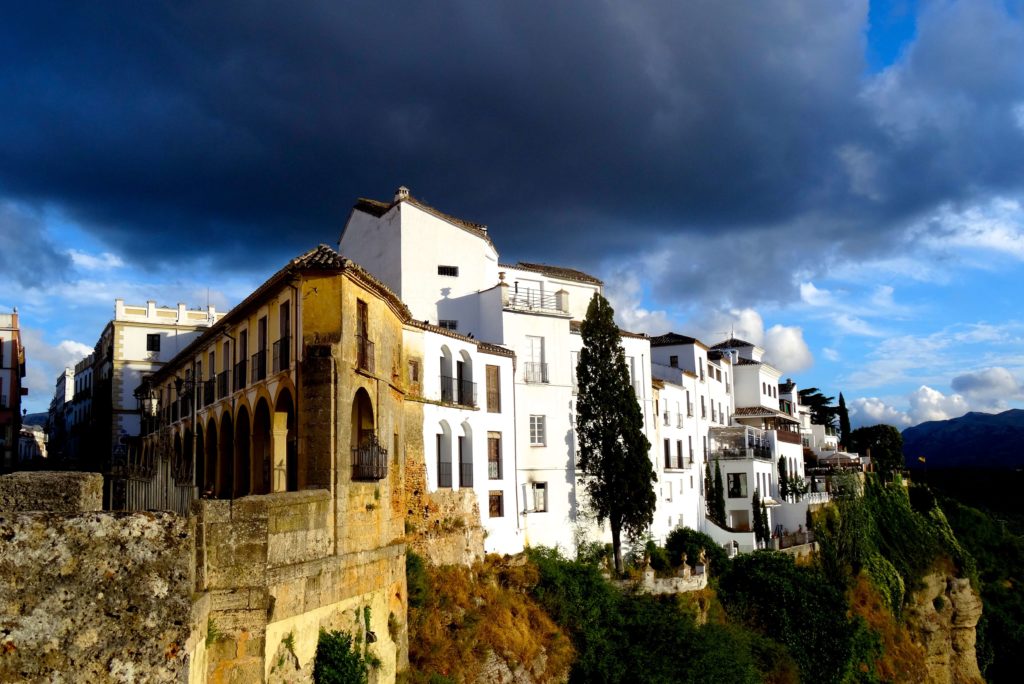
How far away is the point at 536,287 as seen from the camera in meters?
46.1

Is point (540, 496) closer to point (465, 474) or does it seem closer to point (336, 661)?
point (465, 474)

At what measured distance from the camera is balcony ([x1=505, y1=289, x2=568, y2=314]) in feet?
125

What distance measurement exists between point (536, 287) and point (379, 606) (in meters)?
26.6

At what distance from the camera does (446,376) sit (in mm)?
32156

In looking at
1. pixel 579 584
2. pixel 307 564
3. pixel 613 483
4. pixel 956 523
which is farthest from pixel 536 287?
pixel 956 523

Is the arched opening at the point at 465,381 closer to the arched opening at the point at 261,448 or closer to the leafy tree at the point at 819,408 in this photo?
the arched opening at the point at 261,448

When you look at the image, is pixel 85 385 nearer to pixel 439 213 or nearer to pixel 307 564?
pixel 439 213

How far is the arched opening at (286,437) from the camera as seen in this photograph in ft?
71.3

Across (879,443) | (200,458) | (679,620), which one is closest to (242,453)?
(200,458)

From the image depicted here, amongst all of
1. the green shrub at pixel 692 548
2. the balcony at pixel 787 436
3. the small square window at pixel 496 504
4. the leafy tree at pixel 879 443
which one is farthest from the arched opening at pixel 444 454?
the leafy tree at pixel 879 443

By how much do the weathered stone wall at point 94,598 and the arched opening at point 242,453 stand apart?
18209mm

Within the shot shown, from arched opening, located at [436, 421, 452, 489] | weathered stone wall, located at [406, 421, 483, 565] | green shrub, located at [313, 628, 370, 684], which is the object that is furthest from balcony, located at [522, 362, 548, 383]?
green shrub, located at [313, 628, 370, 684]

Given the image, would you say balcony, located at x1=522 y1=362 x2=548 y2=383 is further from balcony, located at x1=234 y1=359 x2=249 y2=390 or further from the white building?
balcony, located at x1=234 y1=359 x2=249 y2=390

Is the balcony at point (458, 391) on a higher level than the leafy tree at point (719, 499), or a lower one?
higher
